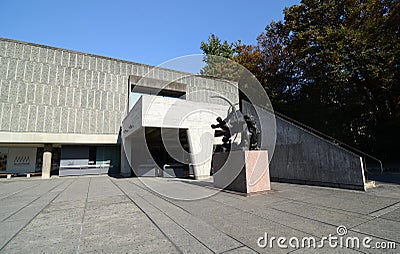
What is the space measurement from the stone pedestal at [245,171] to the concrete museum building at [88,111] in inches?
196

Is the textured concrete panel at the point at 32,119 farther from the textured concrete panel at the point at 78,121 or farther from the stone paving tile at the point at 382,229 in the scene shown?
the stone paving tile at the point at 382,229

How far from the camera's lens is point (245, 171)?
668 cm

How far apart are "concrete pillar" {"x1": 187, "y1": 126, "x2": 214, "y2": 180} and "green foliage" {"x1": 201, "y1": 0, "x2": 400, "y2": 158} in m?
10.1

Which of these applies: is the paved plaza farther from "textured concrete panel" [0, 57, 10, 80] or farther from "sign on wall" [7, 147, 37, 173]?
"sign on wall" [7, 147, 37, 173]

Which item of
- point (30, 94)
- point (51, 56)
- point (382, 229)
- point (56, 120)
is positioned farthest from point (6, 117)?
point (382, 229)

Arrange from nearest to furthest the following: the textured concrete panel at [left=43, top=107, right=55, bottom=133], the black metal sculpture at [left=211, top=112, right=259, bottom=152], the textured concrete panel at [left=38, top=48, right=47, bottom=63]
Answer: the black metal sculpture at [left=211, top=112, right=259, bottom=152], the textured concrete panel at [left=43, top=107, right=55, bottom=133], the textured concrete panel at [left=38, top=48, right=47, bottom=63]

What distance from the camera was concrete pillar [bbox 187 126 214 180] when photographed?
490 inches

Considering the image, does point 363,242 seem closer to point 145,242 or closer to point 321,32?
point 145,242

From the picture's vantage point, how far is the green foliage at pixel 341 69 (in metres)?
13.5

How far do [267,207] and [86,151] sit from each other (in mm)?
22035

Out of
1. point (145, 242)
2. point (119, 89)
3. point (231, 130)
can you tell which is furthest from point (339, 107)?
point (119, 89)

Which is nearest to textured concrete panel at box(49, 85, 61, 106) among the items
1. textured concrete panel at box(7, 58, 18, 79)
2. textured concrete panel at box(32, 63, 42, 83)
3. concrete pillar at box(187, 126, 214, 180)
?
textured concrete panel at box(32, 63, 42, 83)

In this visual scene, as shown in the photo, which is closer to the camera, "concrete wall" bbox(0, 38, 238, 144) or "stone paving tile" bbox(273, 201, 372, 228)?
"stone paving tile" bbox(273, 201, 372, 228)

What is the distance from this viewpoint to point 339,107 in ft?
57.3
